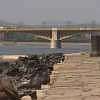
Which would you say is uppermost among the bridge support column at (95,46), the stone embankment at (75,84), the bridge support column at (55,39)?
the bridge support column at (55,39)

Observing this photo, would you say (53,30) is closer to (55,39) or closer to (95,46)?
(55,39)

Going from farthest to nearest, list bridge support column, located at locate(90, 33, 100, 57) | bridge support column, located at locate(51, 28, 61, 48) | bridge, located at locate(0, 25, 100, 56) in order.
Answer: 1. bridge, located at locate(0, 25, 100, 56)
2. bridge support column, located at locate(51, 28, 61, 48)
3. bridge support column, located at locate(90, 33, 100, 57)

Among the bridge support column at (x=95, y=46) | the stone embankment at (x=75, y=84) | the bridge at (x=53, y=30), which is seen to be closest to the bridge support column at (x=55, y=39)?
the bridge at (x=53, y=30)

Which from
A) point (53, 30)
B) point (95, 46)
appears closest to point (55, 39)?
point (53, 30)

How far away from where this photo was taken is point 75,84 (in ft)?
36.6

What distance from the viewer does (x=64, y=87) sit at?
426 inches

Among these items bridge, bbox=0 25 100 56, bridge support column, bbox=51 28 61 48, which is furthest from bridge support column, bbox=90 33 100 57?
bridge support column, bbox=51 28 61 48

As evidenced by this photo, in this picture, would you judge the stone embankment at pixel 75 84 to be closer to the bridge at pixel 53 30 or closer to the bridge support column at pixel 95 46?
the bridge support column at pixel 95 46

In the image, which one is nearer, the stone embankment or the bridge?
the stone embankment

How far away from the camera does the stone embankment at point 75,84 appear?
953 centimetres

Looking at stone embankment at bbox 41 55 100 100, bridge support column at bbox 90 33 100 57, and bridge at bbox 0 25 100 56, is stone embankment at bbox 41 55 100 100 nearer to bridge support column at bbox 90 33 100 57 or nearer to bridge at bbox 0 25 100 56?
bridge support column at bbox 90 33 100 57

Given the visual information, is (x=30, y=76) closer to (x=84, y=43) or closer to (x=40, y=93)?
(x=40, y=93)

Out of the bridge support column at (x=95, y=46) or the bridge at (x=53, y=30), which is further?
the bridge at (x=53, y=30)

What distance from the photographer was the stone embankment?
9.53 meters
